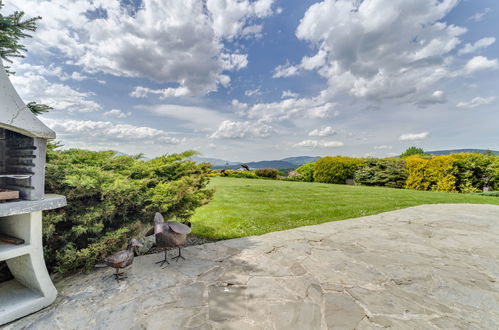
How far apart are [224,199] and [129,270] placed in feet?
15.8

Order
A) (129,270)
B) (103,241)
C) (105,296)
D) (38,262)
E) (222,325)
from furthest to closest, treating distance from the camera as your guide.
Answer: (129,270) → (103,241) → (105,296) → (38,262) → (222,325)

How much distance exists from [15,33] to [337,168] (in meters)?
15.5

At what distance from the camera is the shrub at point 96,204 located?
2.36 m

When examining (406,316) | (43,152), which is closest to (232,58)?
(43,152)

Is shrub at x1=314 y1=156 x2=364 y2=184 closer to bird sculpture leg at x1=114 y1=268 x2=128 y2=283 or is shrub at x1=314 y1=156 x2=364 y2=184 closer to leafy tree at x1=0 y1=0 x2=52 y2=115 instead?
bird sculpture leg at x1=114 y1=268 x2=128 y2=283

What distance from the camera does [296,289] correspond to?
221 centimetres

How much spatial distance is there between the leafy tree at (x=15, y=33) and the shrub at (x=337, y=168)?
1515cm

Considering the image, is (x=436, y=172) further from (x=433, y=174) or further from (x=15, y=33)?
(x=15, y=33)

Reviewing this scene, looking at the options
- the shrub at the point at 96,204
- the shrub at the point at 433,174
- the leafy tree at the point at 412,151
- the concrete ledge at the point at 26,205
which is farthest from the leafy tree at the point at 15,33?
the leafy tree at the point at 412,151

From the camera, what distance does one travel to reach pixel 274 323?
170 centimetres

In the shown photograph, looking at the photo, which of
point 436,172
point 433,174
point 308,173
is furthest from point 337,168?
point 436,172

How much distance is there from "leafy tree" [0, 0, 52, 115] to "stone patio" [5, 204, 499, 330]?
286cm

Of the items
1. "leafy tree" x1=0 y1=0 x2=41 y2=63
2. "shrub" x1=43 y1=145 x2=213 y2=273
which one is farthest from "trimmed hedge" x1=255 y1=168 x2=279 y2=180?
"leafy tree" x1=0 y1=0 x2=41 y2=63

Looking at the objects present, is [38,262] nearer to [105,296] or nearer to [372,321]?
[105,296]
